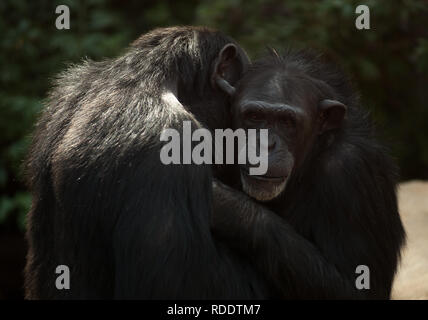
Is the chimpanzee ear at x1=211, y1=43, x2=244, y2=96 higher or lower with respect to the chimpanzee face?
higher

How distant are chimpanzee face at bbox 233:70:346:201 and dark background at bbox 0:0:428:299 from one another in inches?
138

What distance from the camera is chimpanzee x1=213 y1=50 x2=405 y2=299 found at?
16.0 ft

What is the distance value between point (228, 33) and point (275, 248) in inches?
219

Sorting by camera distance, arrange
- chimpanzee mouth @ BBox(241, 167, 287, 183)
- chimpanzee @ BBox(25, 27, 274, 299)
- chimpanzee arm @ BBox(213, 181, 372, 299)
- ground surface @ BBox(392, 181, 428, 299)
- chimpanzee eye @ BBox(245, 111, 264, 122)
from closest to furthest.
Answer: chimpanzee @ BBox(25, 27, 274, 299), chimpanzee arm @ BBox(213, 181, 372, 299), chimpanzee mouth @ BBox(241, 167, 287, 183), chimpanzee eye @ BBox(245, 111, 264, 122), ground surface @ BBox(392, 181, 428, 299)

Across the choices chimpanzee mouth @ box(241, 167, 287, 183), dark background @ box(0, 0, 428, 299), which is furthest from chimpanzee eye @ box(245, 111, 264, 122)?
dark background @ box(0, 0, 428, 299)

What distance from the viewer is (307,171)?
17.8ft

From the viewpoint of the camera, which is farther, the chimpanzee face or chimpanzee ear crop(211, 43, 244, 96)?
chimpanzee ear crop(211, 43, 244, 96)

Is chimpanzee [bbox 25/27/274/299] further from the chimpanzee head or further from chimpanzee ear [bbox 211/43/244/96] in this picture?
the chimpanzee head

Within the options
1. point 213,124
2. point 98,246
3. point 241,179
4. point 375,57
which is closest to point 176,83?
point 213,124

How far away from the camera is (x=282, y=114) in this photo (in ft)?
17.5

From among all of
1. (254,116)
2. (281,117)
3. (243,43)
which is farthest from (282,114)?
(243,43)

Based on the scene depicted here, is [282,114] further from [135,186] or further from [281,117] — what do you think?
[135,186]

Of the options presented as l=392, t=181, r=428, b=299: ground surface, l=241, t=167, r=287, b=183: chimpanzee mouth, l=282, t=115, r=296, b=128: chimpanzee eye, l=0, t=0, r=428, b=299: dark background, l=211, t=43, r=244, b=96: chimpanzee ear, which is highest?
l=0, t=0, r=428, b=299: dark background

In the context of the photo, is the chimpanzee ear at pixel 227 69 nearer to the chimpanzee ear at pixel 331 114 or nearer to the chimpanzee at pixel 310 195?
the chimpanzee at pixel 310 195
